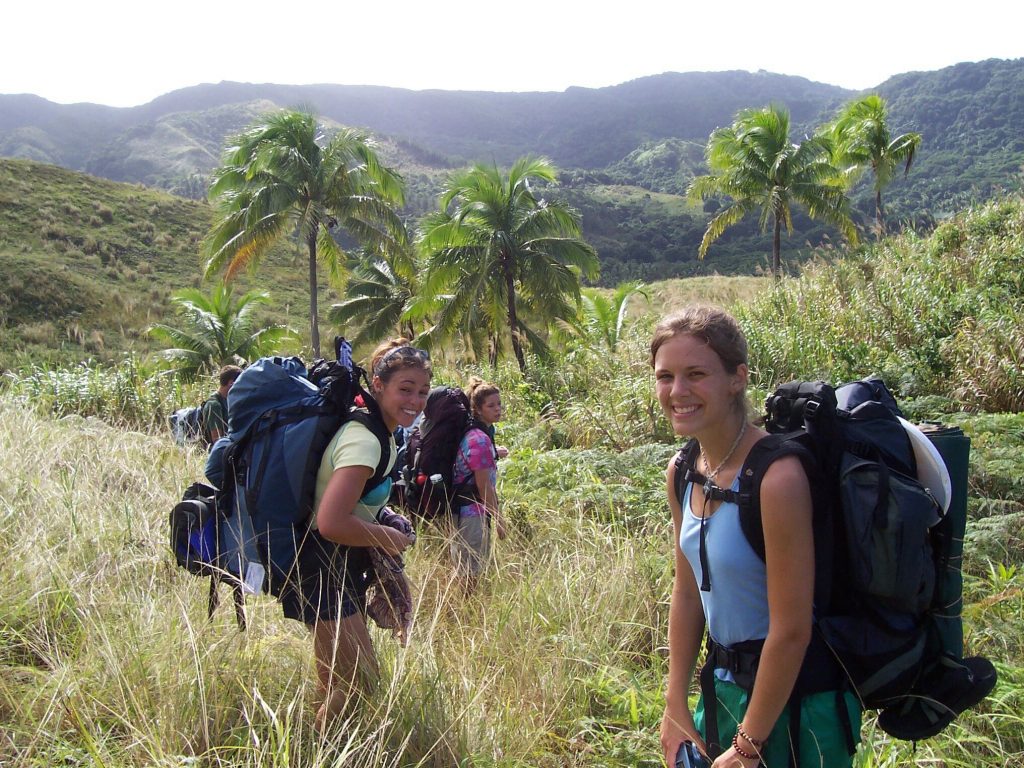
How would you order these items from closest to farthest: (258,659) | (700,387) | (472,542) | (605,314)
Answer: (700,387) < (258,659) < (472,542) < (605,314)

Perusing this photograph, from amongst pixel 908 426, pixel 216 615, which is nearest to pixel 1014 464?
pixel 908 426

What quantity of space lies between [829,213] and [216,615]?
2406 cm

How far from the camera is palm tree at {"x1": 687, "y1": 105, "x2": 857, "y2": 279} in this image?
894 inches

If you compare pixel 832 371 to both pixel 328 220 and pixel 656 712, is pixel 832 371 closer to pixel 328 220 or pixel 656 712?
pixel 656 712

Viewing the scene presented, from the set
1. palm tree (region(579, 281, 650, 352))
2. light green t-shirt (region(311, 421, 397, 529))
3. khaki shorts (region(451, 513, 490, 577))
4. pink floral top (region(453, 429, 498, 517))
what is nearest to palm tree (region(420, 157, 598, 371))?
palm tree (region(579, 281, 650, 352))

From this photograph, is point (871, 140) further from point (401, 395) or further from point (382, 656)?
point (382, 656)

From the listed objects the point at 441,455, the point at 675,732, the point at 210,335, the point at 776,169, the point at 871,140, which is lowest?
the point at 210,335

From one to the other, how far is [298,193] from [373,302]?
7.88 m

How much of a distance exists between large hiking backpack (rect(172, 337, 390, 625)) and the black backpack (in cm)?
139

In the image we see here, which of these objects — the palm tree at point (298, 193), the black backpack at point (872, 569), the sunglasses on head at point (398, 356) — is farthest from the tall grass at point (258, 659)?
the palm tree at point (298, 193)

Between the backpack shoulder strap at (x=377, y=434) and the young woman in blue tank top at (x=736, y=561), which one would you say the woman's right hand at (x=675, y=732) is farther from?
the backpack shoulder strap at (x=377, y=434)

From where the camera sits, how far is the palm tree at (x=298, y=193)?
21.6 meters

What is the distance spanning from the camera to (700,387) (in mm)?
1783

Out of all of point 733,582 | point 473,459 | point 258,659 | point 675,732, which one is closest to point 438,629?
point 258,659
